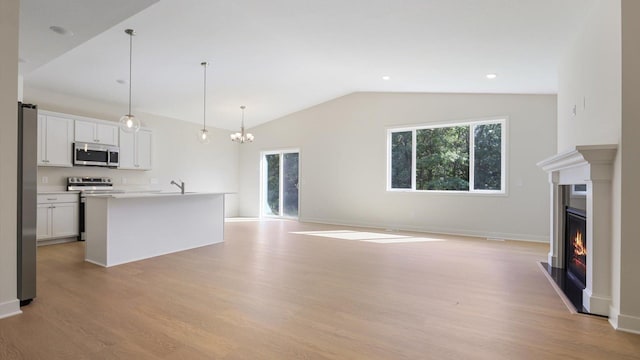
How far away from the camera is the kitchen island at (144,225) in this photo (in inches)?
163

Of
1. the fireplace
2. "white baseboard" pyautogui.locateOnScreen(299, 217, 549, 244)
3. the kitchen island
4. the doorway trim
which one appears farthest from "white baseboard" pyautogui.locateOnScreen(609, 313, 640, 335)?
the doorway trim

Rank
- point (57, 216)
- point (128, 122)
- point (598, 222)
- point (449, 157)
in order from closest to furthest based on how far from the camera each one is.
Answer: point (598, 222)
point (128, 122)
point (57, 216)
point (449, 157)

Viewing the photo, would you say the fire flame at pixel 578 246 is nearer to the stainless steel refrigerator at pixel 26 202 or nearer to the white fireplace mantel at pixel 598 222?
the white fireplace mantel at pixel 598 222

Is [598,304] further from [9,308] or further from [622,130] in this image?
[9,308]

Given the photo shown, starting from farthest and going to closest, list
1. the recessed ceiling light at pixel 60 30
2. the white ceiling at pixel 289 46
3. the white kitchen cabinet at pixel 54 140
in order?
the white kitchen cabinet at pixel 54 140 → the white ceiling at pixel 289 46 → the recessed ceiling light at pixel 60 30

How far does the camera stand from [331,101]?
840 centimetres

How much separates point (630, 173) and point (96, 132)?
25.5 feet

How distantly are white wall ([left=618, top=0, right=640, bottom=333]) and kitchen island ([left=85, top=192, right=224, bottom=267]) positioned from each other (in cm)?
504

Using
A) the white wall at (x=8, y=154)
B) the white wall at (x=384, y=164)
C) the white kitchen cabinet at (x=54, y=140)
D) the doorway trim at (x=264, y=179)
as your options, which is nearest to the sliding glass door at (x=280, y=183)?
the doorway trim at (x=264, y=179)

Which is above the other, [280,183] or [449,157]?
[449,157]

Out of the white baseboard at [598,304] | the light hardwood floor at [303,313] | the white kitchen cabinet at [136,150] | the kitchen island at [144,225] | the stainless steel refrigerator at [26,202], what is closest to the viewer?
the light hardwood floor at [303,313]

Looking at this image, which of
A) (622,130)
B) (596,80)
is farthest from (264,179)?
(622,130)

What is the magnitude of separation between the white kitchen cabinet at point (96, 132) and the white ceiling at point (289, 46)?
0.61 metres

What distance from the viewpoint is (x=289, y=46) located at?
5.12 m
